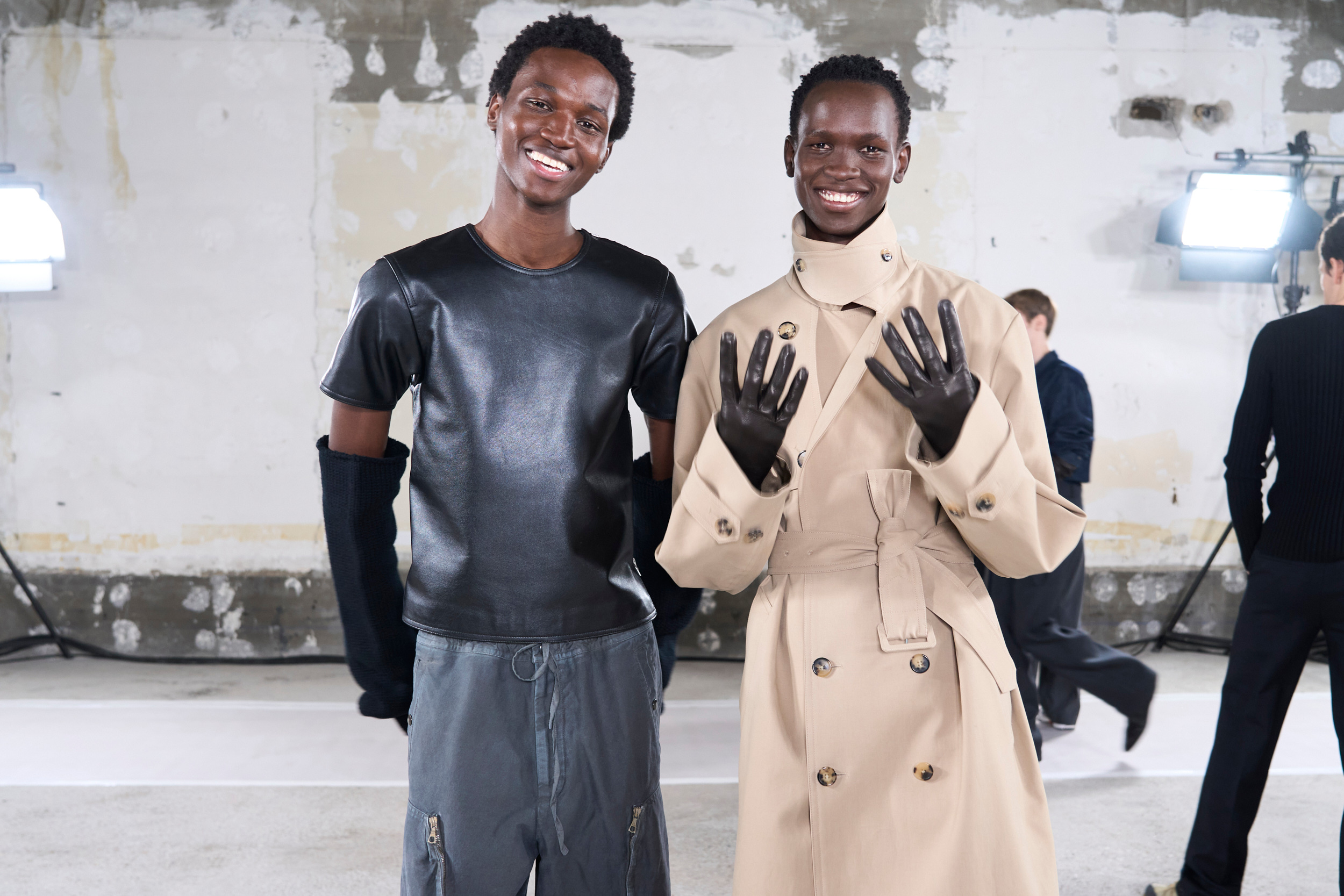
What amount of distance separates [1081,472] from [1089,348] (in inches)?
66.8

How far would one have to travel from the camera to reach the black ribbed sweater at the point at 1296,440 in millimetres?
2072

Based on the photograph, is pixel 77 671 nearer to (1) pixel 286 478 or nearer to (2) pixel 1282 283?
(1) pixel 286 478

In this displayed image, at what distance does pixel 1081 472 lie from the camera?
3.64m

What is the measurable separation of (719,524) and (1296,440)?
161 cm

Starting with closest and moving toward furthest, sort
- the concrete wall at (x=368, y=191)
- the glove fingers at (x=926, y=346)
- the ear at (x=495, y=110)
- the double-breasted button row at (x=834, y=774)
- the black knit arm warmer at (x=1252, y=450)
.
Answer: the glove fingers at (x=926, y=346), the double-breasted button row at (x=834, y=774), the ear at (x=495, y=110), the black knit arm warmer at (x=1252, y=450), the concrete wall at (x=368, y=191)

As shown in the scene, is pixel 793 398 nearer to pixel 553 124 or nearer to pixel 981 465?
pixel 981 465

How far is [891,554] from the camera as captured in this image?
4.19 feet

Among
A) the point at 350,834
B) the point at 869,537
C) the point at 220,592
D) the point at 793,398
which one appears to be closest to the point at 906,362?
the point at 793,398

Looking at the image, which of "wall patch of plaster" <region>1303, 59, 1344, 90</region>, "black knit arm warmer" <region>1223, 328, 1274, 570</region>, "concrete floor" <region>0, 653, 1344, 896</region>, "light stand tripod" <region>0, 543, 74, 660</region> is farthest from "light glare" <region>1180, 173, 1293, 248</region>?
"light stand tripod" <region>0, 543, 74, 660</region>

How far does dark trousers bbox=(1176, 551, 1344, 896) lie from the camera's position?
207 cm

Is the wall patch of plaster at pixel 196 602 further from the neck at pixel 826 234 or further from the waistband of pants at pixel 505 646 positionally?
the neck at pixel 826 234

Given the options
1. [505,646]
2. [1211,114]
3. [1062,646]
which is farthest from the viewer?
[1211,114]

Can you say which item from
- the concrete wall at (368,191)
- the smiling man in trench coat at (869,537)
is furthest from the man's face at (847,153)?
the concrete wall at (368,191)

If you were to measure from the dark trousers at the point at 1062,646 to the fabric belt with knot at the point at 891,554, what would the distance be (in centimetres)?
208
